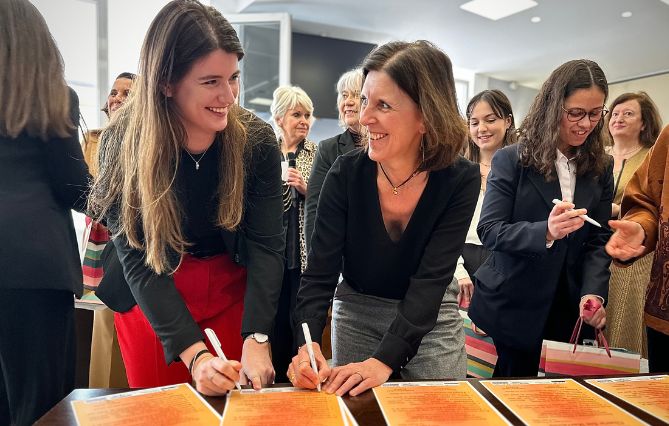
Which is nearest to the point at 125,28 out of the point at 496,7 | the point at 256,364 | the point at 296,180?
the point at 296,180

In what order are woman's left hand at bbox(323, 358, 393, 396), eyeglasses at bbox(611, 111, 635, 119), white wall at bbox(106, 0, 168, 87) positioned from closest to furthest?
1. woman's left hand at bbox(323, 358, 393, 396)
2. eyeglasses at bbox(611, 111, 635, 119)
3. white wall at bbox(106, 0, 168, 87)

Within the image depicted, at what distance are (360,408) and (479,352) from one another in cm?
110

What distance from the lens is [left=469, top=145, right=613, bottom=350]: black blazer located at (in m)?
1.47

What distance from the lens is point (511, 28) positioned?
568 cm

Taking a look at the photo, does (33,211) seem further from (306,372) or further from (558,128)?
(558,128)

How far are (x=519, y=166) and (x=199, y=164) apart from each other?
1.03 m

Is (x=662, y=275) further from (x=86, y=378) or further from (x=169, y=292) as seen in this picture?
(x=86, y=378)

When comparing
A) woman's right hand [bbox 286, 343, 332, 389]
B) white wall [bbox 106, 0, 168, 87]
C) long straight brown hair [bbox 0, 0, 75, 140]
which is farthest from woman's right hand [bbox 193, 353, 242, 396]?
white wall [bbox 106, 0, 168, 87]

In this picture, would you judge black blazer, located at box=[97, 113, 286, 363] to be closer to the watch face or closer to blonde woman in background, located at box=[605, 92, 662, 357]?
the watch face

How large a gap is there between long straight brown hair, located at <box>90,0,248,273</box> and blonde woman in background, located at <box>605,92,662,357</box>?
5.14ft

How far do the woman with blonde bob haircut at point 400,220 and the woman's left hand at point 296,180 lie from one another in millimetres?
1017

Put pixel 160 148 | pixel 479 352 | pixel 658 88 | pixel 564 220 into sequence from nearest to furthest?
pixel 160 148, pixel 564 220, pixel 479 352, pixel 658 88

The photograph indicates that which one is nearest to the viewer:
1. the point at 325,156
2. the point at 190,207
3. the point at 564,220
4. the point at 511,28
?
the point at 190,207

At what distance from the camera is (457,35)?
5887 millimetres
